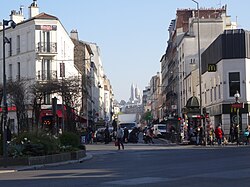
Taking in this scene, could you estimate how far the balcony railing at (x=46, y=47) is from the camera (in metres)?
66.8

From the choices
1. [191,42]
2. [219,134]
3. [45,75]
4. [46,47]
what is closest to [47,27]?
[46,47]

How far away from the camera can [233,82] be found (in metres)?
56.2

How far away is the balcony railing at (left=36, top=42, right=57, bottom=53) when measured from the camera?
66.8 m

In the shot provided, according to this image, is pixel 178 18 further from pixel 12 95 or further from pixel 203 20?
pixel 12 95

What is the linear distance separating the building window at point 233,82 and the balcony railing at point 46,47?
21438mm

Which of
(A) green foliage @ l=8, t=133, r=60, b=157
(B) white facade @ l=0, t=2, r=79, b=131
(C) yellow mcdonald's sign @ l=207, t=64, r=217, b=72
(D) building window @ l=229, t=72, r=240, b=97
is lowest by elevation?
(A) green foliage @ l=8, t=133, r=60, b=157

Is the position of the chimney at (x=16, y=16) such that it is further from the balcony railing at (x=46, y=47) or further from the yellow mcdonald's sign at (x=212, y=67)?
the yellow mcdonald's sign at (x=212, y=67)

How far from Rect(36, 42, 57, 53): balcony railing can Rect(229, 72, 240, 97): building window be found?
2144 cm

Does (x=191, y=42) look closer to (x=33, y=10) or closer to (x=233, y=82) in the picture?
(x=33, y=10)

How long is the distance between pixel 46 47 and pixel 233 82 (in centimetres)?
2238

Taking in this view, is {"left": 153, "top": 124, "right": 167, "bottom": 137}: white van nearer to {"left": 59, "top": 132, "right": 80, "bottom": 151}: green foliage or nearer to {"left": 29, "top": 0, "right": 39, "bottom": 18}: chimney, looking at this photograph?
{"left": 29, "top": 0, "right": 39, "bottom": 18}: chimney

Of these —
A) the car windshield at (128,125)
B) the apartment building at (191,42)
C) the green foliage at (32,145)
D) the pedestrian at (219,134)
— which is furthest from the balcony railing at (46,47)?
the green foliage at (32,145)

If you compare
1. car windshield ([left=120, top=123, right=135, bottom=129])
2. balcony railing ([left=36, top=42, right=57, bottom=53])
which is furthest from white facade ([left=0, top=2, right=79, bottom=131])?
car windshield ([left=120, top=123, right=135, bottom=129])

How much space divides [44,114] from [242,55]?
2086cm
